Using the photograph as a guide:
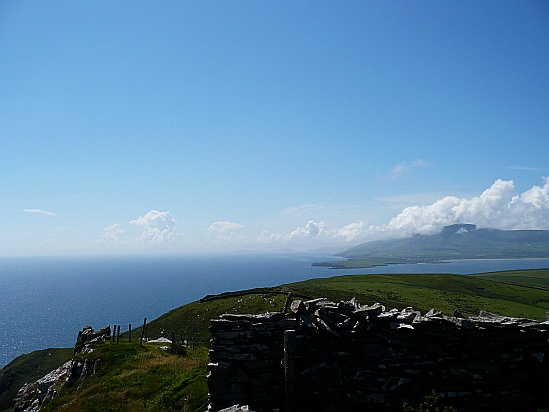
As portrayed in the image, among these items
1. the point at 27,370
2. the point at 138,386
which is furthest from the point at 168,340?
the point at 27,370

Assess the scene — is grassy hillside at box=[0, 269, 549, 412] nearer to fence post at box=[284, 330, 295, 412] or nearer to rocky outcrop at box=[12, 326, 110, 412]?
rocky outcrop at box=[12, 326, 110, 412]

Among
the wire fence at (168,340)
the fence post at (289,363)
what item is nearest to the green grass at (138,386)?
the wire fence at (168,340)

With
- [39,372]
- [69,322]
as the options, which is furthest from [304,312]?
[69,322]

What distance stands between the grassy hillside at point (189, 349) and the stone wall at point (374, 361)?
237cm

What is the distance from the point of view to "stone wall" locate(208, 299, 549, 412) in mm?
13281

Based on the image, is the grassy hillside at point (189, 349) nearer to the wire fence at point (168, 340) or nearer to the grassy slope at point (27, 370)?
the grassy slope at point (27, 370)

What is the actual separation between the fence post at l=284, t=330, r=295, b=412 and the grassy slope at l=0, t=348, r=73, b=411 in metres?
53.2

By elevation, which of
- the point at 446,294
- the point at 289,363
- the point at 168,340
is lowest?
the point at 446,294

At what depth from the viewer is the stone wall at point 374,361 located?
13281mm

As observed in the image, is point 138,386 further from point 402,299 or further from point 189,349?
point 402,299

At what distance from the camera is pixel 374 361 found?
1388cm

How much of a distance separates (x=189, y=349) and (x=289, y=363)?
24416 mm

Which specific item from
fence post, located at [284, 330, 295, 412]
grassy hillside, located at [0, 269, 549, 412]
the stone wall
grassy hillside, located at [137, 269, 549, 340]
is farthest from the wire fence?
fence post, located at [284, 330, 295, 412]

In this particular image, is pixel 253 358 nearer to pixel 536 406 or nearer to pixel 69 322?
pixel 536 406
